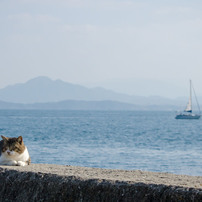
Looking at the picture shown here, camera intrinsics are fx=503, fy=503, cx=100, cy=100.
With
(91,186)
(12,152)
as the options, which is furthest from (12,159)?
(91,186)

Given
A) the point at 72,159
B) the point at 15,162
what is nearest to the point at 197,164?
the point at 72,159

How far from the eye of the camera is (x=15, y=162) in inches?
313

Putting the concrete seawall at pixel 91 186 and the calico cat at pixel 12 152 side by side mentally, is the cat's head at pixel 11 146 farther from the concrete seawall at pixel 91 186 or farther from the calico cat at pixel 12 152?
the concrete seawall at pixel 91 186

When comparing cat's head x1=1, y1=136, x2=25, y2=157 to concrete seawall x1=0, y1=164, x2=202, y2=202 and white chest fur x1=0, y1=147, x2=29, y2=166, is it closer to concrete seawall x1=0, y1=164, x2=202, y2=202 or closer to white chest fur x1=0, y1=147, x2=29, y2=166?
white chest fur x1=0, y1=147, x2=29, y2=166

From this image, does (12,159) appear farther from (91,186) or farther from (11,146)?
(91,186)

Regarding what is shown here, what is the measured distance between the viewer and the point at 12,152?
7859 millimetres

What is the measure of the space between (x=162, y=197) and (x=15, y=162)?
298 cm

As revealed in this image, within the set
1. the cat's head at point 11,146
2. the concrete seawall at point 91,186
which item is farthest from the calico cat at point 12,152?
the concrete seawall at point 91,186

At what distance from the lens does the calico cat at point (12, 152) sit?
786 cm

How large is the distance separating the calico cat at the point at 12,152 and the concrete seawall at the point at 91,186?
0.91 feet

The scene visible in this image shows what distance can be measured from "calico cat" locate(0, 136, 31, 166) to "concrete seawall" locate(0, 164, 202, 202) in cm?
28

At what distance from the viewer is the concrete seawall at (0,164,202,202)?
19.3ft

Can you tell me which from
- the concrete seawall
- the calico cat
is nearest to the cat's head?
the calico cat

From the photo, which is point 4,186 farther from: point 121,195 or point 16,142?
point 121,195
